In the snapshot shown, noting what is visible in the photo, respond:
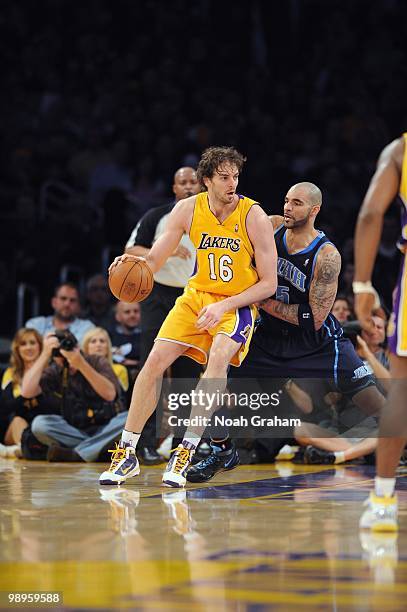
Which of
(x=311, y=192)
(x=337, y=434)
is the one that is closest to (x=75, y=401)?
(x=337, y=434)

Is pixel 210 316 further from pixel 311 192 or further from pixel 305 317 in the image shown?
pixel 311 192

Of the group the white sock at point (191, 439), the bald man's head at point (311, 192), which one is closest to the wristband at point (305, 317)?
the bald man's head at point (311, 192)

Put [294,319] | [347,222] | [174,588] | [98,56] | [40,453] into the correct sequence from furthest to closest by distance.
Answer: [98,56]
[347,222]
[40,453]
[294,319]
[174,588]

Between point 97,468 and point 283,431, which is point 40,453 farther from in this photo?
point 283,431

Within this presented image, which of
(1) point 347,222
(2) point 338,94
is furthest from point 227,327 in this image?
(2) point 338,94

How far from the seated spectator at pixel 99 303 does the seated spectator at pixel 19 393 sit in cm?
162

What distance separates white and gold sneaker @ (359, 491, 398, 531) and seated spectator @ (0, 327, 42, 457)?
4409 millimetres

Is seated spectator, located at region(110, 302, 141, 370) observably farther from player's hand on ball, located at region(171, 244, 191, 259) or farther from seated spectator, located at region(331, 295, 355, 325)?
player's hand on ball, located at region(171, 244, 191, 259)

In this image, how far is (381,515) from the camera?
13.2 feet

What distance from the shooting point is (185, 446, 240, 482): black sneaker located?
607cm

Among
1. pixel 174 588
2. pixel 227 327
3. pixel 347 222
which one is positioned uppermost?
pixel 347 222

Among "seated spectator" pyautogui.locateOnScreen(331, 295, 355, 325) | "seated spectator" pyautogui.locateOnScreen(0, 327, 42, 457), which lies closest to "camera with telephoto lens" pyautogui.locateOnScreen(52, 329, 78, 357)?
"seated spectator" pyautogui.locateOnScreen(0, 327, 42, 457)

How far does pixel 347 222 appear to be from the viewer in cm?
1046

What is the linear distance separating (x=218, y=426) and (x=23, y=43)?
8.47m
